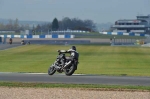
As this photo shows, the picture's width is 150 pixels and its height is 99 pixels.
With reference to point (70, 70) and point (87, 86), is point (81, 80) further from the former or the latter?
point (87, 86)

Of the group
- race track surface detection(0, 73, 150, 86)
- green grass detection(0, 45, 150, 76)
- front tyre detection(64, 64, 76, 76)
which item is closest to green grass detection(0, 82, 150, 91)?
race track surface detection(0, 73, 150, 86)

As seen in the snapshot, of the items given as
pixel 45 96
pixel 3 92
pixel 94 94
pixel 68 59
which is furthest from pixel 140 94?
pixel 68 59

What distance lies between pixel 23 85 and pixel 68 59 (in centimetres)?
558

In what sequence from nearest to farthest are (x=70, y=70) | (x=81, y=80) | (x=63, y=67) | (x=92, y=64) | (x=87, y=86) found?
(x=87, y=86), (x=81, y=80), (x=70, y=70), (x=63, y=67), (x=92, y=64)

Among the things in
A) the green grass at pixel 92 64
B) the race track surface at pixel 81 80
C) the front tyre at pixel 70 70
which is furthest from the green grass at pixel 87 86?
the green grass at pixel 92 64

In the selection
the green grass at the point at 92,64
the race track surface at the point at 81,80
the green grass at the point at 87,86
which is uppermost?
the green grass at the point at 87,86

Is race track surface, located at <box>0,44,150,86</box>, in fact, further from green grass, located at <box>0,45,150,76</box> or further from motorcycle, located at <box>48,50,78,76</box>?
green grass, located at <box>0,45,150,76</box>

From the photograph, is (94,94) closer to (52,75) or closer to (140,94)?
(140,94)

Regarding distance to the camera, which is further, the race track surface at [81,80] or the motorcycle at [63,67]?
the motorcycle at [63,67]

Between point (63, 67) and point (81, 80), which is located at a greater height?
point (63, 67)

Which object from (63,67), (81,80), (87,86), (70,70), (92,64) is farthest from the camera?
(92,64)

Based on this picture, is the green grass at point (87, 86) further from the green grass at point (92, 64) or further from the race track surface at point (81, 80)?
the green grass at point (92, 64)

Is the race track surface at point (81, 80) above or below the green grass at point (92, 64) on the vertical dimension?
above

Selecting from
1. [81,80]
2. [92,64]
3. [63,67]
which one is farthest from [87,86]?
[92,64]
